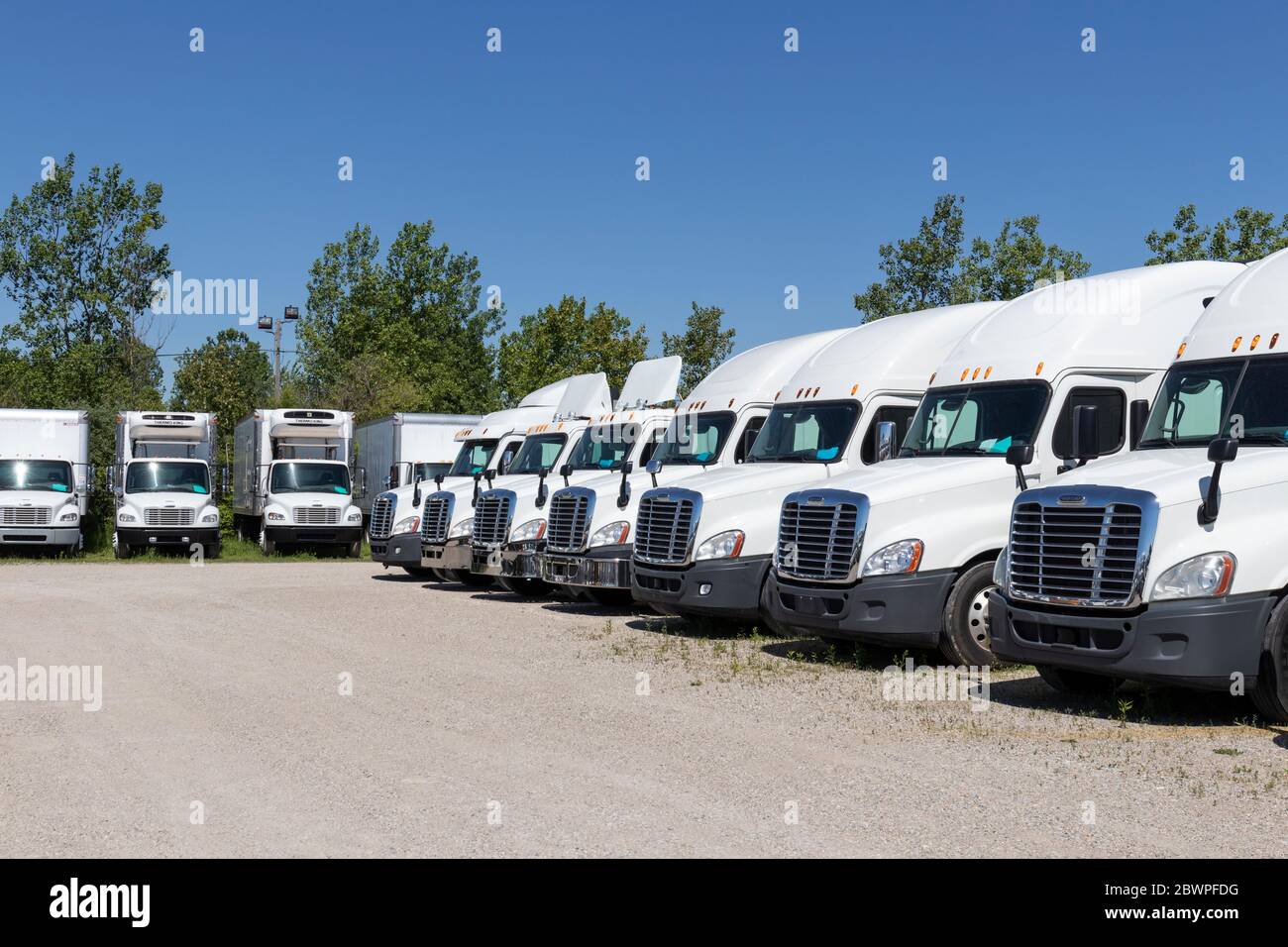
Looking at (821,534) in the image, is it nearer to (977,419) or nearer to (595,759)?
(977,419)

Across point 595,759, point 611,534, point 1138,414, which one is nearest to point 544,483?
point 611,534

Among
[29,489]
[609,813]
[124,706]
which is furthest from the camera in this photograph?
[29,489]

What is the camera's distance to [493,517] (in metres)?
20.6

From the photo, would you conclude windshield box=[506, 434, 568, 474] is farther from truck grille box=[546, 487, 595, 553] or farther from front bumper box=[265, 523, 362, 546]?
front bumper box=[265, 523, 362, 546]

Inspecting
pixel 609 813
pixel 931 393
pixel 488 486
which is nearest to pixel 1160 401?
pixel 931 393

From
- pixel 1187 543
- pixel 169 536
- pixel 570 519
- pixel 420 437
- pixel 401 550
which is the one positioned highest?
pixel 420 437

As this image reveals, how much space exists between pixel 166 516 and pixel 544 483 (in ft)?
45.0

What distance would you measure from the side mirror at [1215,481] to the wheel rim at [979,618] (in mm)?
3094

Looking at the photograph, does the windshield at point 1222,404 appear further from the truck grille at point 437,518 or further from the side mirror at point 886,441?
the truck grille at point 437,518

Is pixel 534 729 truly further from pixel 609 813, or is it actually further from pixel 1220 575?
pixel 1220 575

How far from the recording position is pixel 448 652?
14164mm

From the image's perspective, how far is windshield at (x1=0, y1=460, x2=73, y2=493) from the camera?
30.5m
